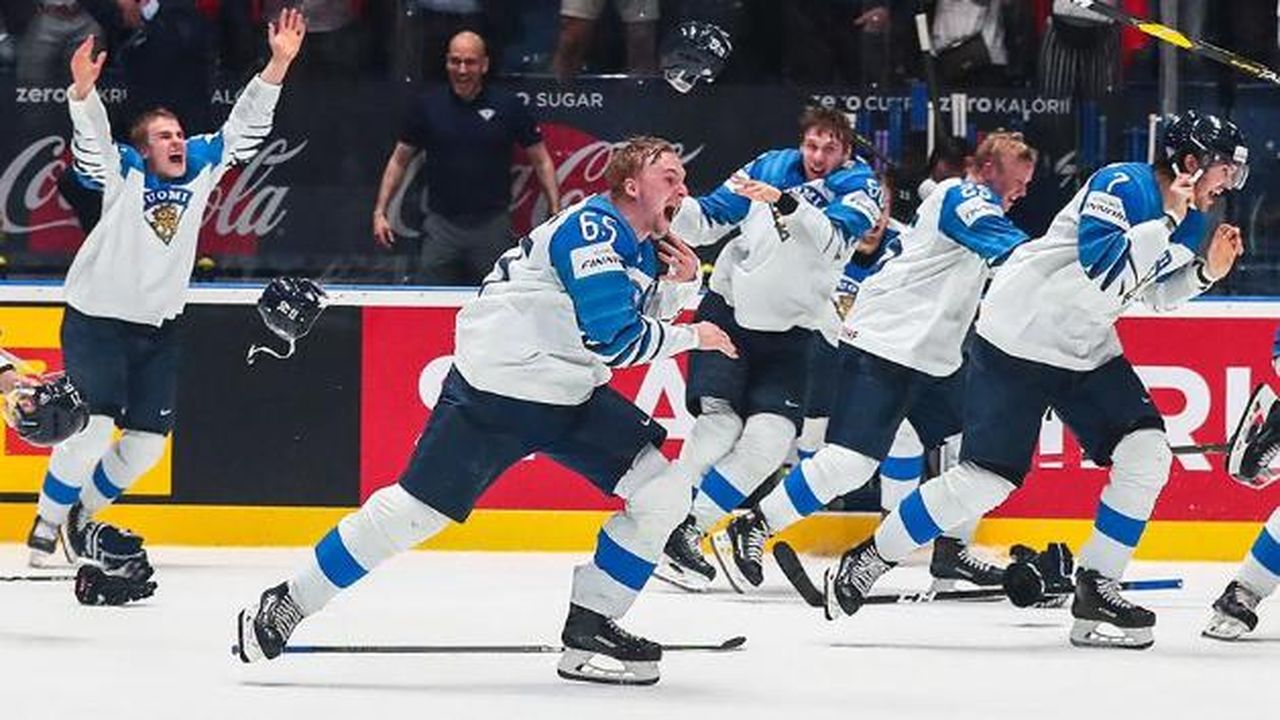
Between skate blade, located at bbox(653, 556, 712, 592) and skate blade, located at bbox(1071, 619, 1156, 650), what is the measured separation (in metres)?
1.48

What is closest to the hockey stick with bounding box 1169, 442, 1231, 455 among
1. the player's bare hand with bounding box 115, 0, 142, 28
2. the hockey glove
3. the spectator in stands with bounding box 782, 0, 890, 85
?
the spectator in stands with bounding box 782, 0, 890, 85

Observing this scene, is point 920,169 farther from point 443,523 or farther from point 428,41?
point 443,523

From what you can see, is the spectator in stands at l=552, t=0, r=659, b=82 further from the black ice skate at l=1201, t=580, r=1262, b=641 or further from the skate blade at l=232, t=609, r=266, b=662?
the skate blade at l=232, t=609, r=266, b=662

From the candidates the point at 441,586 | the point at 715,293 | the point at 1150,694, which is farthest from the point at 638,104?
the point at 1150,694

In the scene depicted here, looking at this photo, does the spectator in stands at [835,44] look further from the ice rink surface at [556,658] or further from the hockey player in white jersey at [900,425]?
the ice rink surface at [556,658]

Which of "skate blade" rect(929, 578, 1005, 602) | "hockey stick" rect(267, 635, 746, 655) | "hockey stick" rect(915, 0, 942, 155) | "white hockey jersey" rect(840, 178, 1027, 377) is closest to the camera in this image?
"hockey stick" rect(267, 635, 746, 655)

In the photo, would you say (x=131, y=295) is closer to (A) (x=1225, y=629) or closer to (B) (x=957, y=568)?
(B) (x=957, y=568)

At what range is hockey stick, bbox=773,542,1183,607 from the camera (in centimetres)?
816

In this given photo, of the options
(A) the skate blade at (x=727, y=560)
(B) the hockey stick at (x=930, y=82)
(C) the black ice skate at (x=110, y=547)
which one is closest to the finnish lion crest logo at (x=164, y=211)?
(C) the black ice skate at (x=110, y=547)

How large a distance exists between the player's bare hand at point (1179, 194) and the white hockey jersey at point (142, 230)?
2.88 m

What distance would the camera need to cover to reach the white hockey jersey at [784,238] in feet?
28.1

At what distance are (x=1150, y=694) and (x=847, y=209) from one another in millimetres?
2384

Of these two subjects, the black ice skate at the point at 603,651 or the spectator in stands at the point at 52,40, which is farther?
the spectator in stands at the point at 52,40

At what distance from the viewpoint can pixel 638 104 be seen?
32.9 feet
